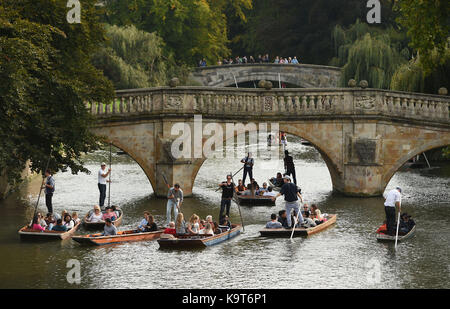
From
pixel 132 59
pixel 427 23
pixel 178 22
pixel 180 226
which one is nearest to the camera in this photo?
pixel 180 226

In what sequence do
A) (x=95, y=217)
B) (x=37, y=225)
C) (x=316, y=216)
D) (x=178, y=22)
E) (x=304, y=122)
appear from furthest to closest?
(x=178, y=22) → (x=304, y=122) → (x=316, y=216) → (x=95, y=217) → (x=37, y=225)

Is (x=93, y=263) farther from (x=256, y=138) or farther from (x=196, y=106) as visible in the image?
(x=256, y=138)

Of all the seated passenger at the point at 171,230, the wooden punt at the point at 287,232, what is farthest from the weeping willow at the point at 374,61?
the seated passenger at the point at 171,230

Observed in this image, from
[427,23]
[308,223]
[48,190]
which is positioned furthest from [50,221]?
[427,23]

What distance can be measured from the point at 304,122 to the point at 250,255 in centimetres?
1100

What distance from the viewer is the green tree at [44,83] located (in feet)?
84.2

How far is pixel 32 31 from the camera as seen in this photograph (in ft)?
87.1

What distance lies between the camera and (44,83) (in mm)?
28297

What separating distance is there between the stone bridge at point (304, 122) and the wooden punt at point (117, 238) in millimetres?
7367

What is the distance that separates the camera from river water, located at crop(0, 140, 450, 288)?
68.5ft

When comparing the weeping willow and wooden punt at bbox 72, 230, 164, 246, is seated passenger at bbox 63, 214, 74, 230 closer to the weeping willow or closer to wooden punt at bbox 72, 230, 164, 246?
wooden punt at bbox 72, 230, 164, 246

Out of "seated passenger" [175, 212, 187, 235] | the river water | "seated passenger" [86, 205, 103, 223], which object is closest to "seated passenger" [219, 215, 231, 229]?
the river water

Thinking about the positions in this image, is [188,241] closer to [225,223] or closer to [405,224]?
[225,223]

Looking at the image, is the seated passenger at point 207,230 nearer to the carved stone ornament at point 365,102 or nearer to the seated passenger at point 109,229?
the seated passenger at point 109,229
